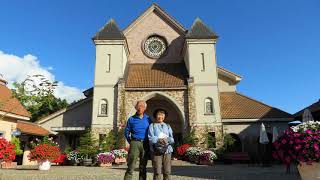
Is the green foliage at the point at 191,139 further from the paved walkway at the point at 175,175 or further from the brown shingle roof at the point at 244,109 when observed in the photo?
the paved walkway at the point at 175,175

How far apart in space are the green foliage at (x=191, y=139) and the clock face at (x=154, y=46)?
30.2ft

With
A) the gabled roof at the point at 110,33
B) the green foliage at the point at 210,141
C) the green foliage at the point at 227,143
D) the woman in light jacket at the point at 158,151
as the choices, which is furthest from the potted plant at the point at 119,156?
the woman in light jacket at the point at 158,151

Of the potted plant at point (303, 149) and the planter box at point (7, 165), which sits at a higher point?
the potted plant at point (303, 149)

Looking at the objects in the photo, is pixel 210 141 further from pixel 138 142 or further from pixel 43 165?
pixel 138 142

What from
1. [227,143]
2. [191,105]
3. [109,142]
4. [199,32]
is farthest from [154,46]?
[227,143]

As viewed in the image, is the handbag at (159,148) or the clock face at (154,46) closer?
the handbag at (159,148)

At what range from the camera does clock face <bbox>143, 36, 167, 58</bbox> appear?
3052 cm

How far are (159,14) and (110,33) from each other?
622 centimetres

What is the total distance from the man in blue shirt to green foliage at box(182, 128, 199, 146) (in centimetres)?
1816

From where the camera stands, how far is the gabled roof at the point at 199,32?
27469mm

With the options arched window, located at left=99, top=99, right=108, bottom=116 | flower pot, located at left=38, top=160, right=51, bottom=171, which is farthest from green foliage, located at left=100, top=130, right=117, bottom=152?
flower pot, located at left=38, top=160, right=51, bottom=171

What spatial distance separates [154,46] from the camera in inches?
1215

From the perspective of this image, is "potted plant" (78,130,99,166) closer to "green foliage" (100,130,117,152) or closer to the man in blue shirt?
"green foliage" (100,130,117,152)

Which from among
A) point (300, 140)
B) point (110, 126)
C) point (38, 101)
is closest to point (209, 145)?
point (110, 126)
